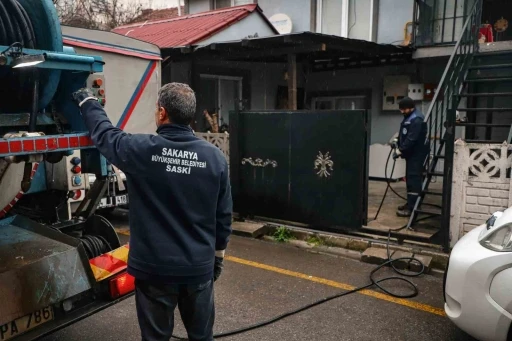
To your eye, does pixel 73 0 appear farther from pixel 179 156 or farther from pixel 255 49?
pixel 179 156

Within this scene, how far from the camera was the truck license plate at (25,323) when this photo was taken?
8.71ft

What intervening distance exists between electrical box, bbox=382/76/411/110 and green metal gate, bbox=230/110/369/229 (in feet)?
17.0

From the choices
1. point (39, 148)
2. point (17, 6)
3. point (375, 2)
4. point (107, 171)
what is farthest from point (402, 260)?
point (375, 2)

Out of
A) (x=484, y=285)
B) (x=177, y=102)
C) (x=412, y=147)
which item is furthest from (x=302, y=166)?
(x=177, y=102)

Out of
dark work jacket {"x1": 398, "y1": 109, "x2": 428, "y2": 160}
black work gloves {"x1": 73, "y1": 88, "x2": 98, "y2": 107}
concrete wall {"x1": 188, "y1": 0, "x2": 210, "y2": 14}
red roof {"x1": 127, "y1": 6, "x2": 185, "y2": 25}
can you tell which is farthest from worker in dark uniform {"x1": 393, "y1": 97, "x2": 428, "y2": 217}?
red roof {"x1": 127, "y1": 6, "x2": 185, "y2": 25}

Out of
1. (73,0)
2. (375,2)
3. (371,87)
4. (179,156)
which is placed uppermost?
(73,0)

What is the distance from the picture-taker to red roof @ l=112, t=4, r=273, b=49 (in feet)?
34.4

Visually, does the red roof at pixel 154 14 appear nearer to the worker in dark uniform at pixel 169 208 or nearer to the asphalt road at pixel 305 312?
the asphalt road at pixel 305 312

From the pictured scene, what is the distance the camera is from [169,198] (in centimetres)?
246

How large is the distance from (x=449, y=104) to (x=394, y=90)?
3.03 metres

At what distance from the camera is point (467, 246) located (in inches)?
133

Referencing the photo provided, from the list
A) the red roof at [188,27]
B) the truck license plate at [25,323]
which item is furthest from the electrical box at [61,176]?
the red roof at [188,27]

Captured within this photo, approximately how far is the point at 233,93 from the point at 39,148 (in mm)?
9325

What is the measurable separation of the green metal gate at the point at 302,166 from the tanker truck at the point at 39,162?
3.60 m
